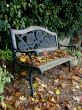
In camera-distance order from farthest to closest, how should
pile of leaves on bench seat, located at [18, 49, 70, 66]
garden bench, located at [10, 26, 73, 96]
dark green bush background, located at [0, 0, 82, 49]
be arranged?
dark green bush background, located at [0, 0, 82, 49] → pile of leaves on bench seat, located at [18, 49, 70, 66] → garden bench, located at [10, 26, 73, 96]

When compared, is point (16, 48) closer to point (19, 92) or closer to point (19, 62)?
point (19, 62)

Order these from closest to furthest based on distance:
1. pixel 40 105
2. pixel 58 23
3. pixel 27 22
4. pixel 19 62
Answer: pixel 40 105 → pixel 19 62 → pixel 27 22 → pixel 58 23

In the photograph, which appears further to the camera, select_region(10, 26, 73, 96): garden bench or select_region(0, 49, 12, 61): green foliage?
select_region(0, 49, 12, 61): green foliage

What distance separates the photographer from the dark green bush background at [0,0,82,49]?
6.62 m

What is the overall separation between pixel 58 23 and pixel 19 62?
2.58 m

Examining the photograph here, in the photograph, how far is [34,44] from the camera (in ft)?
20.1

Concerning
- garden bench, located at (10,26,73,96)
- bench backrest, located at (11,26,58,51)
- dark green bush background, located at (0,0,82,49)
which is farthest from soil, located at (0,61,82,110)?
dark green bush background, located at (0,0,82,49)

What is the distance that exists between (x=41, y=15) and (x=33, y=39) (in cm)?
133

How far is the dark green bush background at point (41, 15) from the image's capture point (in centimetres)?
662

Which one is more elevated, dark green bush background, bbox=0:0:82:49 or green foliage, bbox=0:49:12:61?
dark green bush background, bbox=0:0:82:49

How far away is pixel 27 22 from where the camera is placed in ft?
23.0

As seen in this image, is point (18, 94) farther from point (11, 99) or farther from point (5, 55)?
point (5, 55)

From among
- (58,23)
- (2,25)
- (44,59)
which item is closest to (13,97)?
(44,59)

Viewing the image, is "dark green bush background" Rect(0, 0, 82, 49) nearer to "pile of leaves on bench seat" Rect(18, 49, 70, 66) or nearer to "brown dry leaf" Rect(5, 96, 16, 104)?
"pile of leaves on bench seat" Rect(18, 49, 70, 66)
